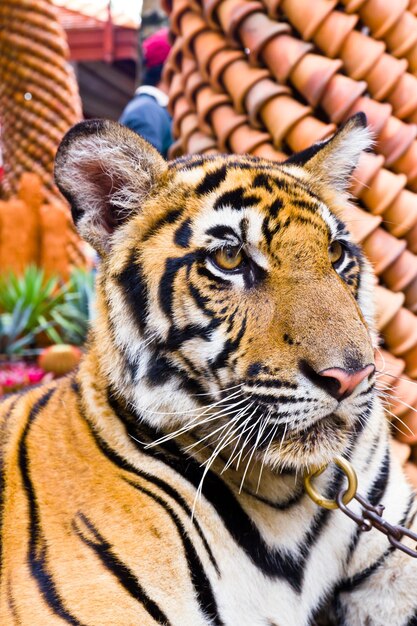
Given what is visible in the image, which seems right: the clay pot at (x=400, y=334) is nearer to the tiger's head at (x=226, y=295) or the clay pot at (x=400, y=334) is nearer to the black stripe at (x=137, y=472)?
the tiger's head at (x=226, y=295)

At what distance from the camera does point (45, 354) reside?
4.02 m

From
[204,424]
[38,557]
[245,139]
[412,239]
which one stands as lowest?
[38,557]

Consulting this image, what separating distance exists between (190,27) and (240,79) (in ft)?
1.23

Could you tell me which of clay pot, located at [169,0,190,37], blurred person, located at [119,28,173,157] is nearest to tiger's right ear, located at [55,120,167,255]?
clay pot, located at [169,0,190,37]

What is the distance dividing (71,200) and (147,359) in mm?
384

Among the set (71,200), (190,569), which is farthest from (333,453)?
(71,200)

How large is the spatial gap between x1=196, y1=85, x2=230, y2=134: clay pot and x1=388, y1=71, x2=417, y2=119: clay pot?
0.55 metres

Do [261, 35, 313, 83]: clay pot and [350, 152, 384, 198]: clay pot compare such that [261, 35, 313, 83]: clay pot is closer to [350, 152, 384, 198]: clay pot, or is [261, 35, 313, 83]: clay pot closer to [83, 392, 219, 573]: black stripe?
[350, 152, 384, 198]: clay pot

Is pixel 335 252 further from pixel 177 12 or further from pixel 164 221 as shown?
pixel 177 12

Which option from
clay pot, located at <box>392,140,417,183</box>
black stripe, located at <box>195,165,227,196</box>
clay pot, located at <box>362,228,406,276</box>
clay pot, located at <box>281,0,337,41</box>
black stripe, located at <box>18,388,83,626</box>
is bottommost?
black stripe, located at <box>18,388,83,626</box>

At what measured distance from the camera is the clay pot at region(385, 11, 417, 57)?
7.55ft

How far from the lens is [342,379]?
1.20 metres

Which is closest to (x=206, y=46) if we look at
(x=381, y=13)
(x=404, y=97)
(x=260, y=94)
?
(x=260, y=94)

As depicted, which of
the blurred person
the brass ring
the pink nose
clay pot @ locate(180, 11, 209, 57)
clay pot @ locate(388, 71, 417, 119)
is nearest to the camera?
the pink nose
